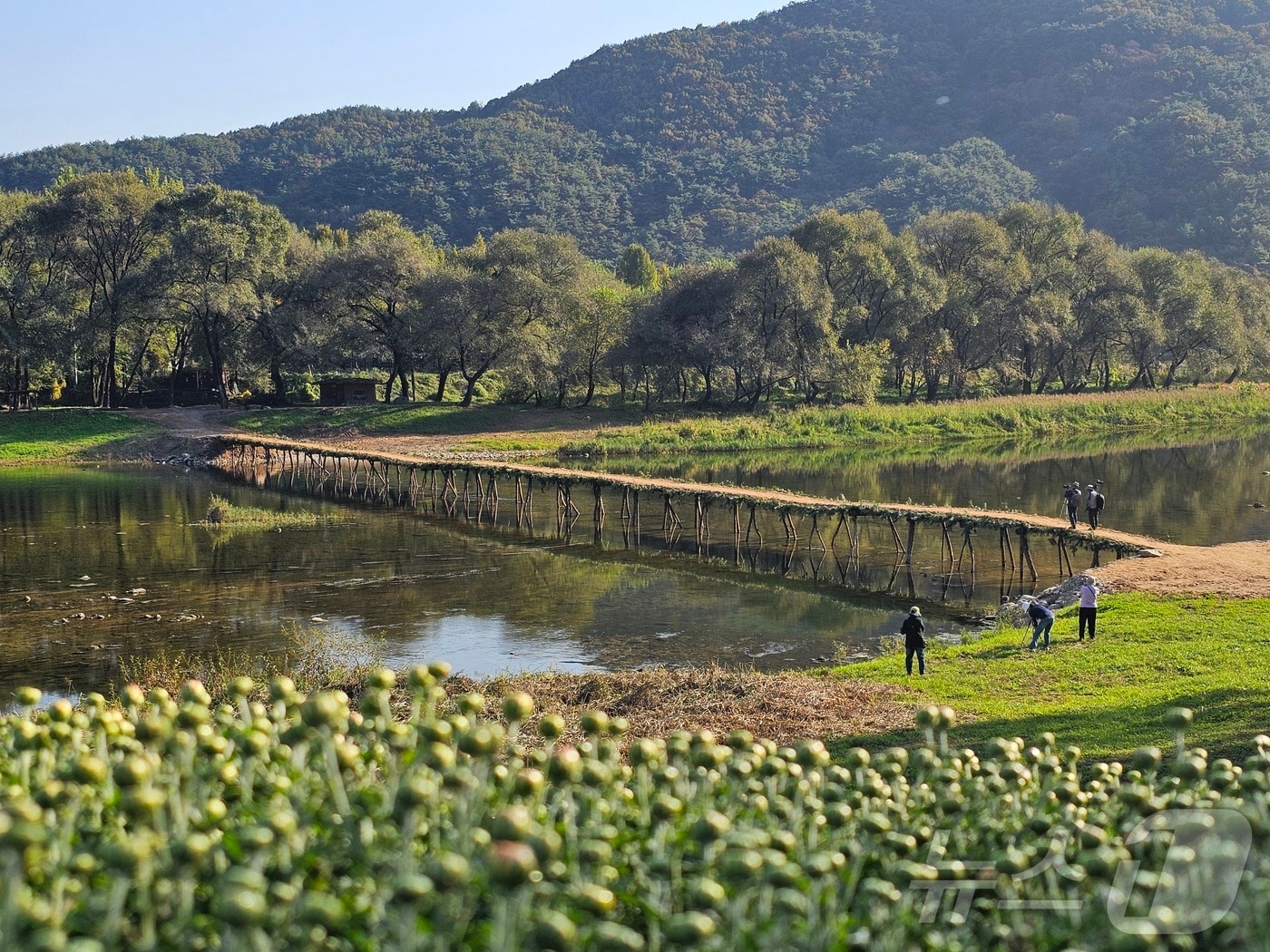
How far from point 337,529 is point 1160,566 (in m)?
26.0

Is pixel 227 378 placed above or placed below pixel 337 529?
above

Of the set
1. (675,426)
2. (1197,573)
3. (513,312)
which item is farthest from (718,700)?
(513,312)

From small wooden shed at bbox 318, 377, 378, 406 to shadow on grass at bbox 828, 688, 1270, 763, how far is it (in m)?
64.8

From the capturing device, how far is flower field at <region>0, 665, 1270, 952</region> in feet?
10.6

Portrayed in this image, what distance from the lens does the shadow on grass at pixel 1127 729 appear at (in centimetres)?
1386

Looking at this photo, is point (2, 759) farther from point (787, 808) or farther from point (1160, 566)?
point (1160, 566)

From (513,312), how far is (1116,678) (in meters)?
60.5

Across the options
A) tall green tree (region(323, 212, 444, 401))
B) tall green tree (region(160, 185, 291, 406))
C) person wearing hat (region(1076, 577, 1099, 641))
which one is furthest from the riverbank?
tall green tree (region(160, 185, 291, 406))

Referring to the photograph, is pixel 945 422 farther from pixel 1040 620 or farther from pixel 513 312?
pixel 1040 620

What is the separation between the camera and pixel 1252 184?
16275cm

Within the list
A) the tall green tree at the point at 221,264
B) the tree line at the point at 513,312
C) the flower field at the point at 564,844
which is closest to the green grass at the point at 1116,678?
the flower field at the point at 564,844

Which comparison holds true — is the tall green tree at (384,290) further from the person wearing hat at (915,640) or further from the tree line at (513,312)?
the person wearing hat at (915,640)

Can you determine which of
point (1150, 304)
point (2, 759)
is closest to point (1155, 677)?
point (2, 759)

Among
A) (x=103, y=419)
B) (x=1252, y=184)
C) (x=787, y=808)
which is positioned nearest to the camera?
(x=787, y=808)
